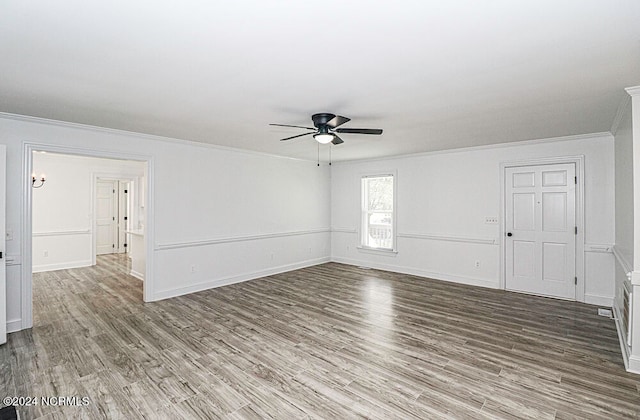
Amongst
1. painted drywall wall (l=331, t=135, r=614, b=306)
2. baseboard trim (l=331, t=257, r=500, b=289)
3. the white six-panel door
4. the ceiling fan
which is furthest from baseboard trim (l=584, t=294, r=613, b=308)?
the ceiling fan

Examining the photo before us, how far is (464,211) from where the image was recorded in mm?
5867

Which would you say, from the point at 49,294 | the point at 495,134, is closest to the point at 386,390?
the point at 495,134

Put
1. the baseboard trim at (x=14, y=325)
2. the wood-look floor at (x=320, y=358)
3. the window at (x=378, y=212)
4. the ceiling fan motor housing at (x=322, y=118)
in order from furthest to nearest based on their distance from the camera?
the window at (x=378, y=212) < the baseboard trim at (x=14, y=325) < the ceiling fan motor housing at (x=322, y=118) < the wood-look floor at (x=320, y=358)

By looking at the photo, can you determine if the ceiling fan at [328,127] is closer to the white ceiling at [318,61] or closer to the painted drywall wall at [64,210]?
the white ceiling at [318,61]

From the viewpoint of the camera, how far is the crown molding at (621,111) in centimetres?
304

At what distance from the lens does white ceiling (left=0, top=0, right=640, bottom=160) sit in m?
1.70

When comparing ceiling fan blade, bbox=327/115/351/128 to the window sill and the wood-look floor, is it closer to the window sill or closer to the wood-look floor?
the wood-look floor

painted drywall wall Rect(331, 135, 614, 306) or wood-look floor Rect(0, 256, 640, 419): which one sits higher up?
painted drywall wall Rect(331, 135, 614, 306)

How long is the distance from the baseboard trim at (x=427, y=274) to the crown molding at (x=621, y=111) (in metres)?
2.82

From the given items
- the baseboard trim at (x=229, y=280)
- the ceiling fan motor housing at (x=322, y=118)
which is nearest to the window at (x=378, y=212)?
the baseboard trim at (x=229, y=280)

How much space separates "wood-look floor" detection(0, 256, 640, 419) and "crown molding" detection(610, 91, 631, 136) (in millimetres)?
2403

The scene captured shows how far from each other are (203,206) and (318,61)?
384 cm

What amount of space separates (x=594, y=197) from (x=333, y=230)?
16.2 feet

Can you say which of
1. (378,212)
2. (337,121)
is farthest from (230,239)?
(337,121)
